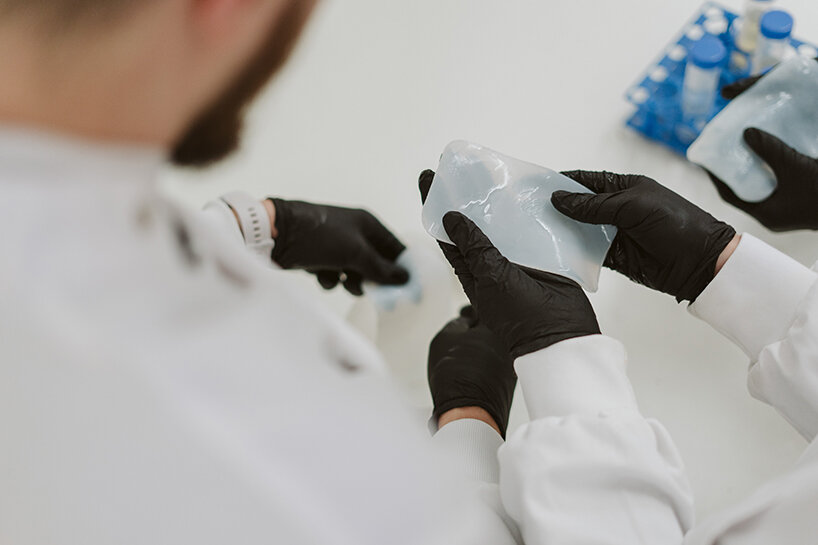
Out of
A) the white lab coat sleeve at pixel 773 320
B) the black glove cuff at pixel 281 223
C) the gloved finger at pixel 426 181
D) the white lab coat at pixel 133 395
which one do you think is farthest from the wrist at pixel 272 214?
the white lab coat at pixel 133 395

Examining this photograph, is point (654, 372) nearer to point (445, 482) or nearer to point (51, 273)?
point (445, 482)

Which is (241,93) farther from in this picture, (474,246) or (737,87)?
(737,87)

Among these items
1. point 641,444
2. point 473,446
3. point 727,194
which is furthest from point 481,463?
point 727,194

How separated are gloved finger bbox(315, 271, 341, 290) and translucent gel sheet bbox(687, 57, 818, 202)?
0.63 m

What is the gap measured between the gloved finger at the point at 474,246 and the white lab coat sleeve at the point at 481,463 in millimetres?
214

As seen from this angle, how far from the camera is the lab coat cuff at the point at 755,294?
96 centimetres

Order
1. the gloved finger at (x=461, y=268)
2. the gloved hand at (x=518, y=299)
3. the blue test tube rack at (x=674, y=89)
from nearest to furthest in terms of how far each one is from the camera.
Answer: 1. the gloved hand at (x=518, y=299)
2. the gloved finger at (x=461, y=268)
3. the blue test tube rack at (x=674, y=89)

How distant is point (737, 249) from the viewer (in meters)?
1.01

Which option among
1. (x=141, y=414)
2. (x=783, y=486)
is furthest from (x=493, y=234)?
(x=141, y=414)

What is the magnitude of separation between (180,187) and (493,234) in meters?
0.71

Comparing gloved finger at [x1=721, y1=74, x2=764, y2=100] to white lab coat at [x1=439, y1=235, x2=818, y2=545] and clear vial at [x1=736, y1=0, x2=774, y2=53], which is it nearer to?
clear vial at [x1=736, y1=0, x2=774, y2=53]

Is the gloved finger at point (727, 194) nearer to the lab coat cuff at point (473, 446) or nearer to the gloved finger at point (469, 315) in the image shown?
the gloved finger at point (469, 315)

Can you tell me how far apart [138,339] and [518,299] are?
66cm

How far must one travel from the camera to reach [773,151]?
1.20 m
